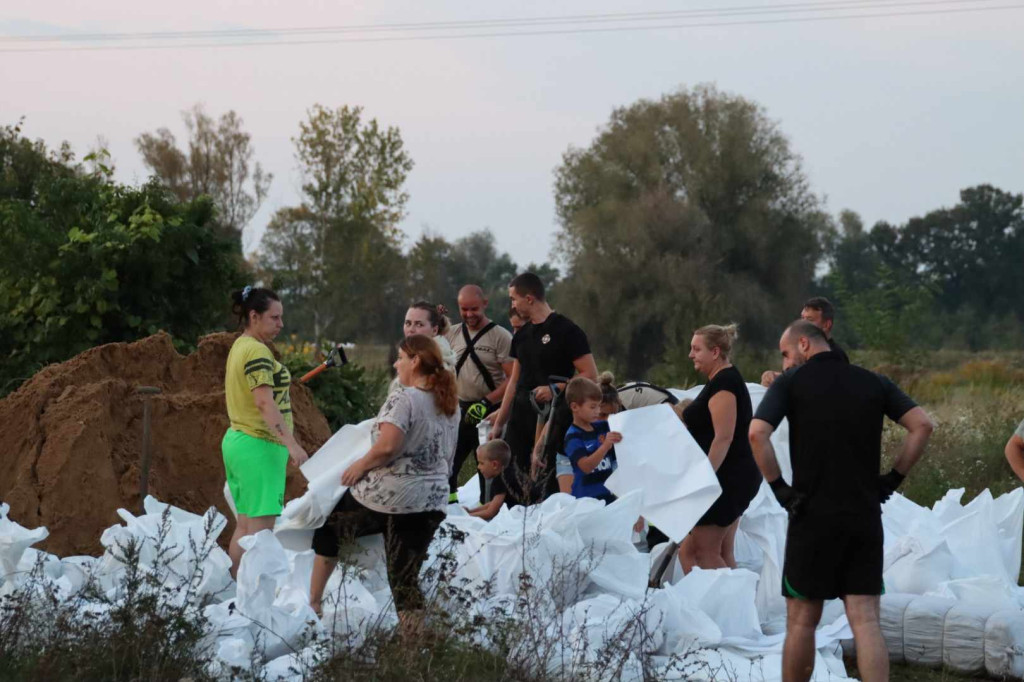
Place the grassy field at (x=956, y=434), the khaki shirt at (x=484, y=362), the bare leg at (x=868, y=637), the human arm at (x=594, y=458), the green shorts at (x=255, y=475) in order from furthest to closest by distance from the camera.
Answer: the grassy field at (x=956, y=434), the khaki shirt at (x=484, y=362), the human arm at (x=594, y=458), the green shorts at (x=255, y=475), the bare leg at (x=868, y=637)

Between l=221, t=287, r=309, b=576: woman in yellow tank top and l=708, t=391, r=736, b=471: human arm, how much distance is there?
213 cm

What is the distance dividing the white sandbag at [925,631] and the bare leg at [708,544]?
3.23 ft

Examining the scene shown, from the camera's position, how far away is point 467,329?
335 inches


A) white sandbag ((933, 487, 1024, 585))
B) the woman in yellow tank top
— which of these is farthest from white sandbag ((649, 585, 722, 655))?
white sandbag ((933, 487, 1024, 585))

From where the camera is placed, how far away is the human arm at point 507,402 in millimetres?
7948

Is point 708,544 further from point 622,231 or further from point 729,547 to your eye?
point 622,231

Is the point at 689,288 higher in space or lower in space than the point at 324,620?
higher

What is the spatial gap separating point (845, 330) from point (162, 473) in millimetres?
39055

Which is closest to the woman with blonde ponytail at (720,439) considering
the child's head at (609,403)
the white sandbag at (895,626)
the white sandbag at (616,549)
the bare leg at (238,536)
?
the white sandbag at (616,549)

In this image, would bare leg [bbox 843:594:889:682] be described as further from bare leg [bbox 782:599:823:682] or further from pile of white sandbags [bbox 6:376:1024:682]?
pile of white sandbags [bbox 6:376:1024:682]

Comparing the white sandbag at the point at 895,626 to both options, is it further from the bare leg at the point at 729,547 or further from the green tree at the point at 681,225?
the green tree at the point at 681,225

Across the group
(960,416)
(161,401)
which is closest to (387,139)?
(960,416)

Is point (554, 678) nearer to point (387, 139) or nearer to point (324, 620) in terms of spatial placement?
point (324, 620)

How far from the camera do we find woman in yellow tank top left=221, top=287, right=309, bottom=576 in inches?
250
